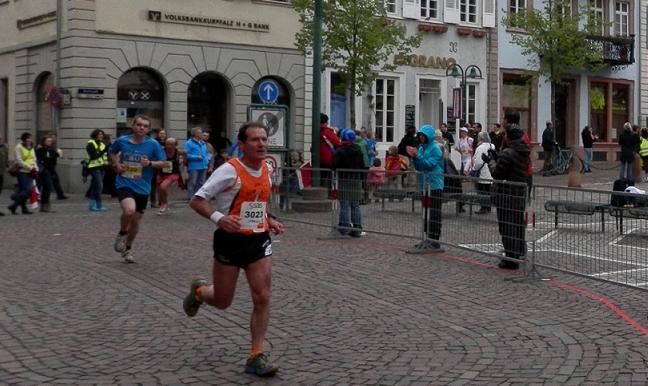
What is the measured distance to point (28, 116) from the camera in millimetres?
32469

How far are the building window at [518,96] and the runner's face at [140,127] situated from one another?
1120 inches

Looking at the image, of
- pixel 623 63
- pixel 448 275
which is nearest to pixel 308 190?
pixel 448 275

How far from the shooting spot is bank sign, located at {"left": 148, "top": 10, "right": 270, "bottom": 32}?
100 ft

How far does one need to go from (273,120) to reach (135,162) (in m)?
11.3

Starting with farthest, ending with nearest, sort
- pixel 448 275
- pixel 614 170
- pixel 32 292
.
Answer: pixel 614 170, pixel 448 275, pixel 32 292

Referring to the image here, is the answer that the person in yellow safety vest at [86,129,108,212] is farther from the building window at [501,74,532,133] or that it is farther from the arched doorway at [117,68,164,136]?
the building window at [501,74,532,133]

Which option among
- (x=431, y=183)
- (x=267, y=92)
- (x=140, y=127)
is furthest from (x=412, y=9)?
(x=140, y=127)

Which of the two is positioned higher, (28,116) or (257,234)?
(28,116)

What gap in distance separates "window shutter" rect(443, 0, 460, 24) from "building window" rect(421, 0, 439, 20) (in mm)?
322

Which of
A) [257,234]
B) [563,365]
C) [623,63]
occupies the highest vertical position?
[623,63]

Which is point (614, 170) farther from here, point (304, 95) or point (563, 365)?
point (563, 365)

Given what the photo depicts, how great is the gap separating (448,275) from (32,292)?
15.5ft

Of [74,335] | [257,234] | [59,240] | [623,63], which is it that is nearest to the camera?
[257,234]

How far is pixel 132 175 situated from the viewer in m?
13.0
